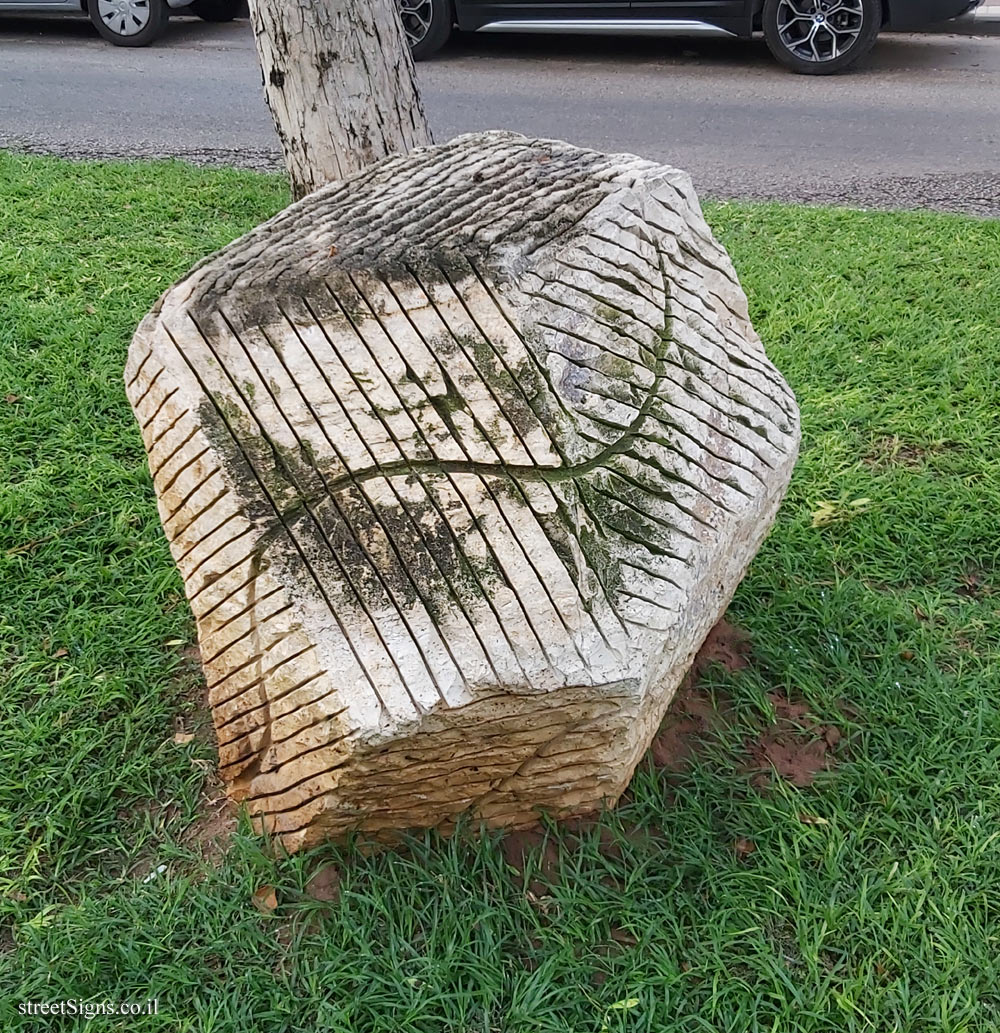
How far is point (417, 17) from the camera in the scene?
824 centimetres

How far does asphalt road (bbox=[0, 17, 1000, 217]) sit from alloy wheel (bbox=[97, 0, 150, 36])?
8.1 inches

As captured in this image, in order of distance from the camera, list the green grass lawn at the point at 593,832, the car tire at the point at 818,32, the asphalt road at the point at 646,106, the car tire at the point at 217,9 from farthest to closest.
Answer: the car tire at the point at 217,9 → the car tire at the point at 818,32 → the asphalt road at the point at 646,106 → the green grass lawn at the point at 593,832

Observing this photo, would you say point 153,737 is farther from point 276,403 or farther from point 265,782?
point 276,403

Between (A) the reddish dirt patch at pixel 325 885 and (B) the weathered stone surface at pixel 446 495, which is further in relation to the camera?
(A) the reddish dirt patch at pixel 325 885

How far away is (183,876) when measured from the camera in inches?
79.0

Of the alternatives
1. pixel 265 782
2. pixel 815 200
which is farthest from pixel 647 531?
pixel 815 200

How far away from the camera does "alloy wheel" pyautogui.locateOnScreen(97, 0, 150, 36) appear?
8594 mm

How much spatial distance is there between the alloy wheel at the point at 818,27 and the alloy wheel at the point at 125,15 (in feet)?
17.5

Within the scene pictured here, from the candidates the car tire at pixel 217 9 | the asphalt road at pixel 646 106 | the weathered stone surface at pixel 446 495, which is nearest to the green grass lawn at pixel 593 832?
the weathered stone surface at pixel 446 495

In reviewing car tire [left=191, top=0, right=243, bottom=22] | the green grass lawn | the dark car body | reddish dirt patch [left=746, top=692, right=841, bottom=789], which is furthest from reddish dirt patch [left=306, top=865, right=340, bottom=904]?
car tire [left=191, top=0, right=243, bottom=22]

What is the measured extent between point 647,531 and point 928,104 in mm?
6705

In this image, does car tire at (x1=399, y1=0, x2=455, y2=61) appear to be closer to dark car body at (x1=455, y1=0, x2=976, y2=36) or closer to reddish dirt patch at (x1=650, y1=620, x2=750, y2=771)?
dark car body at (x1=455, y1=0, x2=976, y2=36)

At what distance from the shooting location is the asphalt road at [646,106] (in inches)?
234

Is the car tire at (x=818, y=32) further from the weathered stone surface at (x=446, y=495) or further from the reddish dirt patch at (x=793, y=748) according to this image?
the reddish dirt patch at (x=793, y=748)
